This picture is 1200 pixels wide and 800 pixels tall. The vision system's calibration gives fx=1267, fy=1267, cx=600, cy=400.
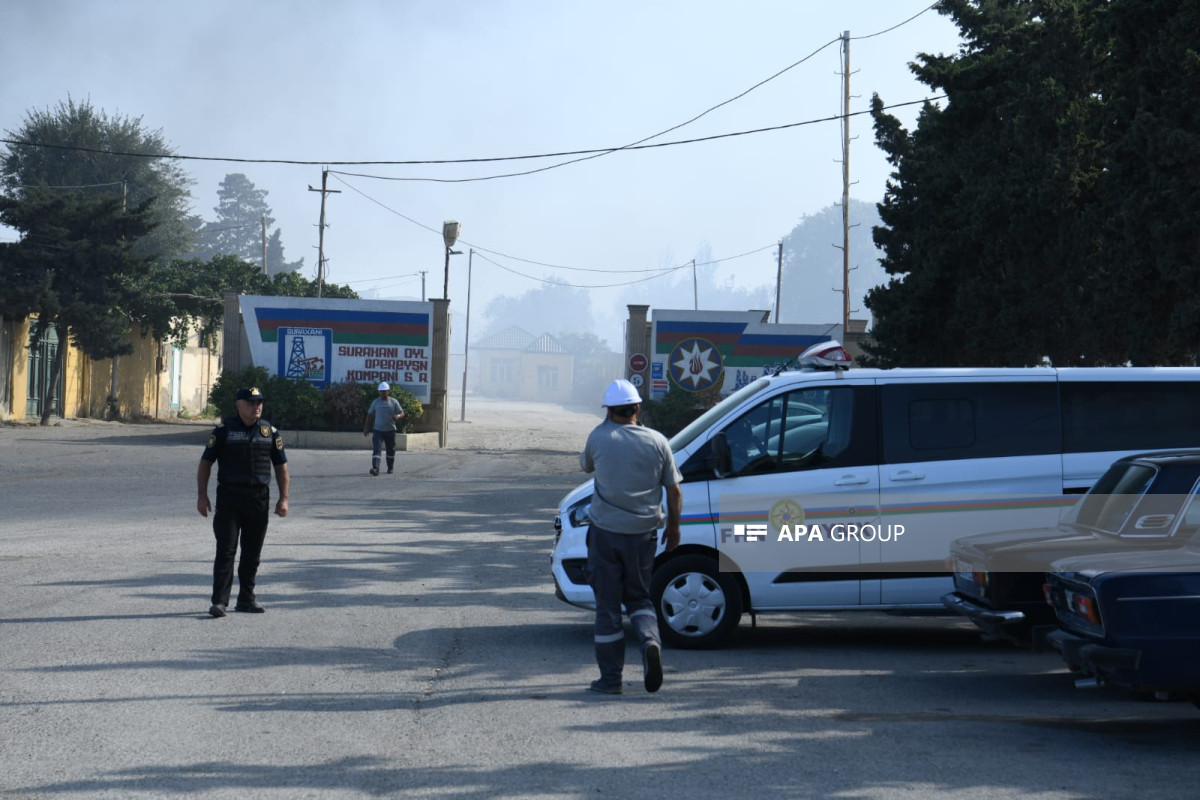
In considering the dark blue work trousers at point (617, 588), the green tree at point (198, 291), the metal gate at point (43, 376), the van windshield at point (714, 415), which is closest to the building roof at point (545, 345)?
the green tree at point (198, 291)

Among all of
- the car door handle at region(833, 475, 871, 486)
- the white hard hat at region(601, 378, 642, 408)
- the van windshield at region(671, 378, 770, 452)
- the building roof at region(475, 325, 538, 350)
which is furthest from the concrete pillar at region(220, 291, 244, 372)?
the building roof at region(475, 325, 538, 350)

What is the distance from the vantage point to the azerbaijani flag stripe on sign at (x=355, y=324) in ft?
129

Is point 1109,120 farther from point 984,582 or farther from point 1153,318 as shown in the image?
point 984,582

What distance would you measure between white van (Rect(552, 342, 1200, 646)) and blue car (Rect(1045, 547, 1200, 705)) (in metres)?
2.55

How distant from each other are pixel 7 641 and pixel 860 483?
19.4ft

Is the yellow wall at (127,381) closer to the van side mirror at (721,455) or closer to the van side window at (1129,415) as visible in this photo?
the van side mirror at (721,455)

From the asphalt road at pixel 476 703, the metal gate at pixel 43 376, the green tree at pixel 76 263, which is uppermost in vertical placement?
the green tree at pixel 76 263

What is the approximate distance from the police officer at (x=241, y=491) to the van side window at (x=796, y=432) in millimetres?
3641

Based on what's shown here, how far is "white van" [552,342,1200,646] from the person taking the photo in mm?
8852

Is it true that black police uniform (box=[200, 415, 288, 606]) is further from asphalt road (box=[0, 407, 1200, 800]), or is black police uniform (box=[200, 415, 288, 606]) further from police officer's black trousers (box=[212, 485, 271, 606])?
asphalt road (box=[0, 407, 1200, 800])

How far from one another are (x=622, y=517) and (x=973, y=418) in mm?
3153

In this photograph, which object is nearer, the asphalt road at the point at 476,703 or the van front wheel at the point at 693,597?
the asphalt road at the point at 476,703

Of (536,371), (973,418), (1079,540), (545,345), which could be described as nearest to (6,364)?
(973,418)

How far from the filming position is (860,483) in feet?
29.4
